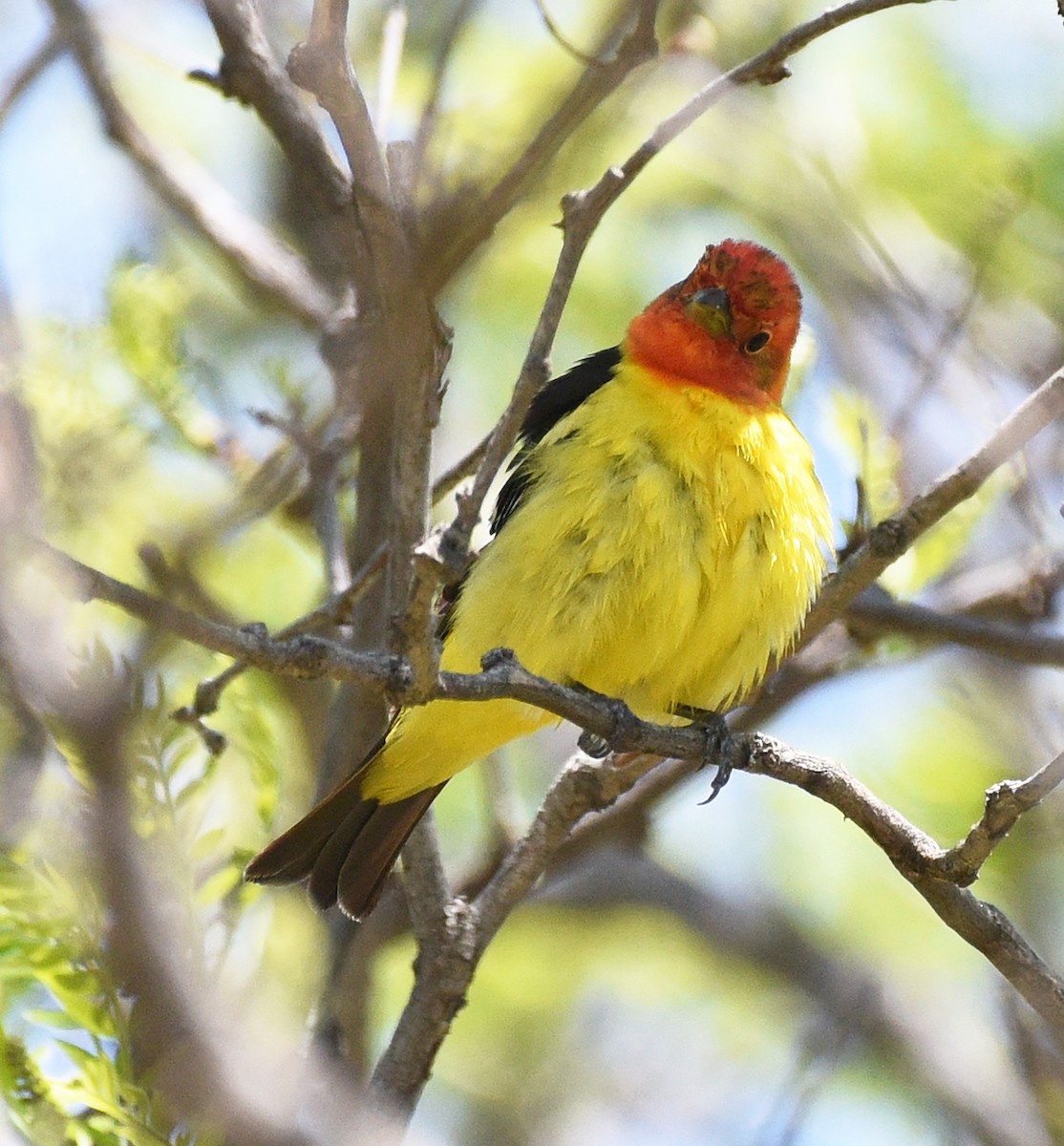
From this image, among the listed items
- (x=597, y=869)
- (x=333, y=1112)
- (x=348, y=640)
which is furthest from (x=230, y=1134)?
(x=597, y=869)

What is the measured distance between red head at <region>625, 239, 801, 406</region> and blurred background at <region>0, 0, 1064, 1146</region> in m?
0.16

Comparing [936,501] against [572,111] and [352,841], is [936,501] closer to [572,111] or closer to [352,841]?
[572,111]

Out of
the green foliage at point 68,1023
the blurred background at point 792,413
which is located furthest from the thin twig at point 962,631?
the green foliage at point 68,1023

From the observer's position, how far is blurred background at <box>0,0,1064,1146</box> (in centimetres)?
372

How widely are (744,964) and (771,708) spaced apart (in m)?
1.69

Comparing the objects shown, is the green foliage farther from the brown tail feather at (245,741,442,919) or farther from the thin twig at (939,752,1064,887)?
the thin twig at (939,752,1064,887)

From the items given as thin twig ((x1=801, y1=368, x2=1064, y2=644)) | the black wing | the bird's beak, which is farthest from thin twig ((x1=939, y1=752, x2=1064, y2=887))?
the bird's beak

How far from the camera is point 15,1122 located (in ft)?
7.77

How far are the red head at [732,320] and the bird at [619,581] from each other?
0.41ft

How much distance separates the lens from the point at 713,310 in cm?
456

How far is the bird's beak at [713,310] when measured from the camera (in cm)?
452

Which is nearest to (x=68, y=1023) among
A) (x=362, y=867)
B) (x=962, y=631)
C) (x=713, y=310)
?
(x=362, y=867)

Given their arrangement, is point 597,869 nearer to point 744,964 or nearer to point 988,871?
point 744,964

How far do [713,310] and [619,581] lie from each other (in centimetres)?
117
